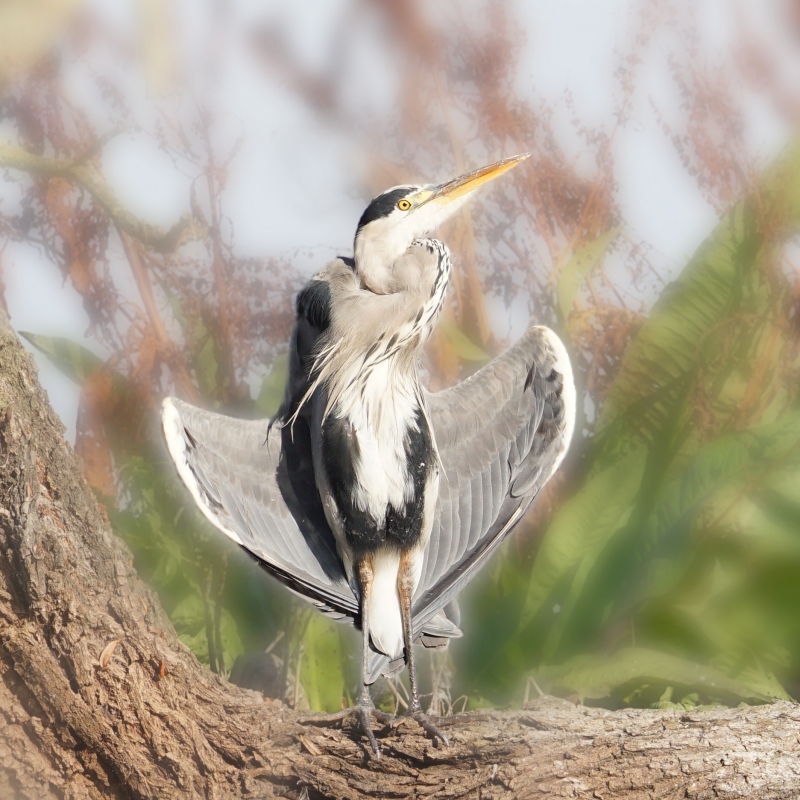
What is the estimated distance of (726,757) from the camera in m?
1.07

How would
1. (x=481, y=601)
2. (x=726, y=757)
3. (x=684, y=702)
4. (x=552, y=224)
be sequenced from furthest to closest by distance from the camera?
(x=552, y=224), (x=481, y=601), (x=684, y=702), (x=726, y=757)

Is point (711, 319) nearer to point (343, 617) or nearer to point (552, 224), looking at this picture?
point (552, 224)

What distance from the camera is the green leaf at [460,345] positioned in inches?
89.0

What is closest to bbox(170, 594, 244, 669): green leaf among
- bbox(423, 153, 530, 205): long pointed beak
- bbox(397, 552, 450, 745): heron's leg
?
bbox(397, 552, 450, 745): heron's leg

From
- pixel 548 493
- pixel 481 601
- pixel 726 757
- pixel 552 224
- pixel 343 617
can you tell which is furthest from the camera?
pixel 552 224

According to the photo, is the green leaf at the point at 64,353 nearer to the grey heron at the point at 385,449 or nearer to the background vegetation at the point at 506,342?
the background vegetation at the point at 506,342

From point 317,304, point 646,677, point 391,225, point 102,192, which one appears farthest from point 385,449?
point 102,192

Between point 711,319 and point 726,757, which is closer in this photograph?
point 726,757

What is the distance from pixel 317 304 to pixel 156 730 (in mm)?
714

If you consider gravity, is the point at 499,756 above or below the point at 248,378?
below

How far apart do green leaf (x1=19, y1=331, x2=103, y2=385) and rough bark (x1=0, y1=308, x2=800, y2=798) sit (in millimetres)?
1076

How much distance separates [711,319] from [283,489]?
1174 mm

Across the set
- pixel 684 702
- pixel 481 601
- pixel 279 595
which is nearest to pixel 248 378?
pixel 279 595

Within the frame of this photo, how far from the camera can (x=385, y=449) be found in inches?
53.3
